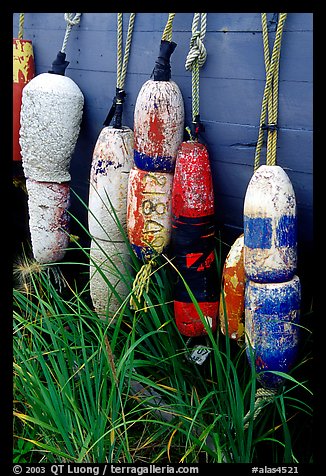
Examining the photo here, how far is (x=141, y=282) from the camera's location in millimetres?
2193

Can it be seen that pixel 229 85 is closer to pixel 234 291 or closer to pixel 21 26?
pixel 234 291

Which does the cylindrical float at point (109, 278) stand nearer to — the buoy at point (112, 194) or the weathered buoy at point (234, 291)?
the buoy at point (112, 194)

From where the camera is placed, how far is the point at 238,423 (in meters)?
1.81

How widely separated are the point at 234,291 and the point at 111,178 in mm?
665

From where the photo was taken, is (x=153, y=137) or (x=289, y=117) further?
(x=153, y=137)

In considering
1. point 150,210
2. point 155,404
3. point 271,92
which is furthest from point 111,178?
point 155,404

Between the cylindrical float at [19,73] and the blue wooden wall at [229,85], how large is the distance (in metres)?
0.27

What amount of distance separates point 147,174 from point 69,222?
674mm

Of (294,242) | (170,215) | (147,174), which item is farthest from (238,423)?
(147,174)

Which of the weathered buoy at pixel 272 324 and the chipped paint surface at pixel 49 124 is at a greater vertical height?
the chipped paint surface at pixel 49 124

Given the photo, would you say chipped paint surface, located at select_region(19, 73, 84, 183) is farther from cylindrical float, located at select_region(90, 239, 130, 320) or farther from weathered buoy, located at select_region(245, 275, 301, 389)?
weathered buoy, located at select_region(245, 275, 301, 389)

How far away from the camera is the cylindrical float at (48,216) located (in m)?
2.62

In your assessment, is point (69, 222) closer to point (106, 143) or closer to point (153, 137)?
point (106, 143)

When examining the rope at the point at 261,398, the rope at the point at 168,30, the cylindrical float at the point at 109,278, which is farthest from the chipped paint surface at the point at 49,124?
the rope at the point at 261,398
